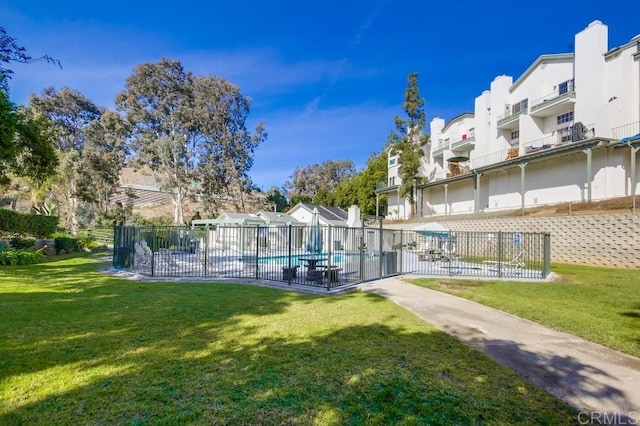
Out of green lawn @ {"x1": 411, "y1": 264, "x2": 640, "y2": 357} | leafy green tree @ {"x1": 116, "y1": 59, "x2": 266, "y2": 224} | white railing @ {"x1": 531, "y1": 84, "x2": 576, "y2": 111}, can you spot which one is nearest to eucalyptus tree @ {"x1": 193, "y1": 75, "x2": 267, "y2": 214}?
leafy green tree @ {"x1": 116, "y1": 59, "x2": 266, "y2": 224}

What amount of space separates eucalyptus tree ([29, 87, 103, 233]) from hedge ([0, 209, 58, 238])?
10.4m

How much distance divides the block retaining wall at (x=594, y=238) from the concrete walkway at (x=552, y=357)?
1289 centimetres

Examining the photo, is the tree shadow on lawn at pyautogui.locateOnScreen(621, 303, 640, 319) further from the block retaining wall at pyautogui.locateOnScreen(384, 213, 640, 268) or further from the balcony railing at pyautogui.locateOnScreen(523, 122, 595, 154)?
the balcony railing at pyautogui.locateOnScreen(523, 122, 595, 154)

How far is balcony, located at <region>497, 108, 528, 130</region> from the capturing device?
1125 inches

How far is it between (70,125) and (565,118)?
50.3m

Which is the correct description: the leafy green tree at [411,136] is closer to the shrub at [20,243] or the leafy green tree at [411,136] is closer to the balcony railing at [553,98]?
the balcony railing at [553,98]

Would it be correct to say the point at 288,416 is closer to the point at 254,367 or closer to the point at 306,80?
the point at 254,367

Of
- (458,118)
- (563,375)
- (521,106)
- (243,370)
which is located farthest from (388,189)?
(243,370)

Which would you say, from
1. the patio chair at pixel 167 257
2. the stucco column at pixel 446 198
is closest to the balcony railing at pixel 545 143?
the stucco column at pixel 446 198

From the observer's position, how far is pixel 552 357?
15.5 ft

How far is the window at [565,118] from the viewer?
25356 mm

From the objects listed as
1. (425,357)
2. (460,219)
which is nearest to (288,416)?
(425,357)

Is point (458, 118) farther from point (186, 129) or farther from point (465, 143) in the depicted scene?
point (186, 129)

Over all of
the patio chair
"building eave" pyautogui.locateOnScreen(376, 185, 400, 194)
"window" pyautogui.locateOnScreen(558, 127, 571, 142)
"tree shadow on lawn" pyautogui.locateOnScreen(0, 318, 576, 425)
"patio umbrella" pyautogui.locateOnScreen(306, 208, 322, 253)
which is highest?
"window" pyautogui.locateOnScreen(558, 127, 571, 142)
